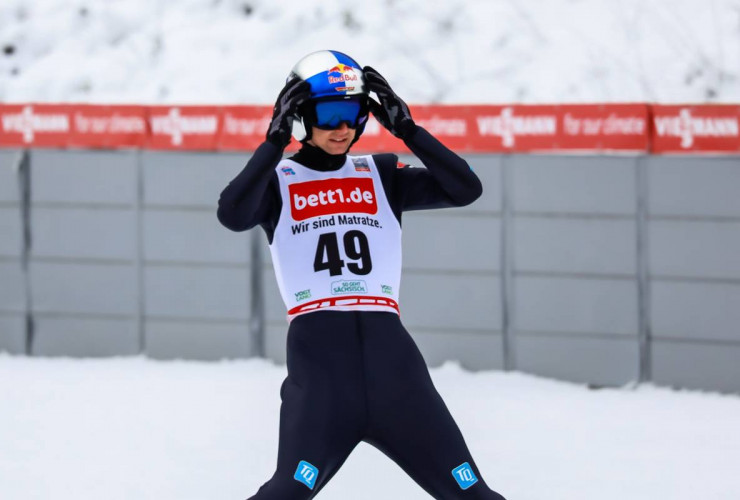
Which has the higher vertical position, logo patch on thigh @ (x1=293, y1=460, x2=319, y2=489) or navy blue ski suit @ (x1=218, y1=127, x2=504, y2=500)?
navy blue ski suit @ (x1=218, y1=127, x2=504, y2=500)

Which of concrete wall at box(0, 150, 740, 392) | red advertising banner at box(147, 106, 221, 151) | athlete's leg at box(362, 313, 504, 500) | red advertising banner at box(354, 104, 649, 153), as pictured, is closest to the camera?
athlete's leg at box(362, 313, 504, 500)

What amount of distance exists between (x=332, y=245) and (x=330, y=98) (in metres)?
0.51

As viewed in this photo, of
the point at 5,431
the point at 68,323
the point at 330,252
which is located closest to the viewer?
the point at 330,252

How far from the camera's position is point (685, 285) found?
8.88 meters

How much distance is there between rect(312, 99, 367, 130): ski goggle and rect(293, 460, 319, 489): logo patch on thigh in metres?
1.15

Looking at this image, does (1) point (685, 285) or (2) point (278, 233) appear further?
(1) point (685, 285)

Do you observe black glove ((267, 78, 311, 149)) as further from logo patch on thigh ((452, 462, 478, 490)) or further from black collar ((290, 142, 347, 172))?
logo patch on thigh ((452, 462, 478, 490))

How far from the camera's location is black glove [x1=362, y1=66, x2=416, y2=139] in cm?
397

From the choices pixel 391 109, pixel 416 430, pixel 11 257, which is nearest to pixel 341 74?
pixel 391 109

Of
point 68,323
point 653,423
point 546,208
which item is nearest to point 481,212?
point 546,208

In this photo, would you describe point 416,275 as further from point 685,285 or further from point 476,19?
point 476,19

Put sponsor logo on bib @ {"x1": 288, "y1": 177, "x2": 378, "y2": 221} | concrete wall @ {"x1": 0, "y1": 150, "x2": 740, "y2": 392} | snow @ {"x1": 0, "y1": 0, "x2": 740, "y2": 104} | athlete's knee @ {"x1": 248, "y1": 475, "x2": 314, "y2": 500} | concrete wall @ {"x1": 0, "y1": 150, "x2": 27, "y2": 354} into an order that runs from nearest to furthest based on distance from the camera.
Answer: athlete's knee @ {"x1": 248, "y1": 475, "x2": 314, "y2": 500} < sponsor logo on bib @ {"x1": 288, "y1": 177, "x2": 378, "y2": 221} < concrete wall @ {"x1": 0, "y1": 150, "x2": 740, "y2": 392} < concrete wall @ {"x1": 0, "y1": 150, "x2": 27, "y2": 354} < snow @ {"x1": 0, "y1": 0, "x2": 740, "y2": 104}

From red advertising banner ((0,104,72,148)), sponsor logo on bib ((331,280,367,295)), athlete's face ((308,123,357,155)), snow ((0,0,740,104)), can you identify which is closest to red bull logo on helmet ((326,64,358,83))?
athlete's face ((308,123,357,155))

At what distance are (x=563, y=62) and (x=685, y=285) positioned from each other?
492cm
